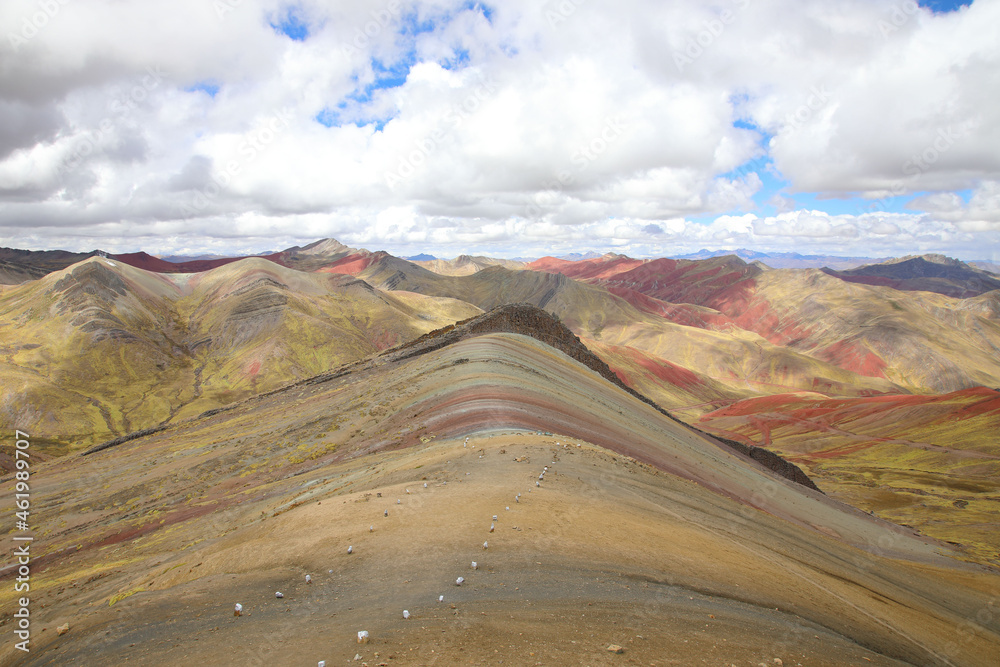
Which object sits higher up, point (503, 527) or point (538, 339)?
point (538, 339)

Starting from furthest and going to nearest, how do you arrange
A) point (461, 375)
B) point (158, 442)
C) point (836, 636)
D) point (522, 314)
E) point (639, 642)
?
point (522, 314)
point (158, 442)
point (461, 375)
point (836, 636)
point (639, 642)

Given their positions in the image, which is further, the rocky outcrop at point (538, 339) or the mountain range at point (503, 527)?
the rocky outcrop at point (538, 339)

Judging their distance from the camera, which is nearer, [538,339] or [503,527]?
[503,527]

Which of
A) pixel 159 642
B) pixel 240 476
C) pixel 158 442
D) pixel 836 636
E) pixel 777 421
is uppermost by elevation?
pixel 159 642

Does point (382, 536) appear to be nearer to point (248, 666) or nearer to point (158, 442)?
Answer: point (248, 666)

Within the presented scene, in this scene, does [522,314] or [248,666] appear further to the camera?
[522,314]

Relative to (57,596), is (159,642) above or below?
above

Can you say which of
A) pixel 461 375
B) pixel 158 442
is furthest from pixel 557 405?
pixel 158 442

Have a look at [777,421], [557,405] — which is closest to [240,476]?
[557,405]

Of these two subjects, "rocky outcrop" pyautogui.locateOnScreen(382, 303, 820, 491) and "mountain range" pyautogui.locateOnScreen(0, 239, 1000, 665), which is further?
"rocky outcrop" pyautogui.locateOnScreen(382, 303, 820, 491)

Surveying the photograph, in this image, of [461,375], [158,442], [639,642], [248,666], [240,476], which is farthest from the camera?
[158,442]
